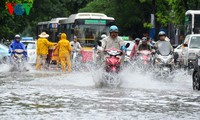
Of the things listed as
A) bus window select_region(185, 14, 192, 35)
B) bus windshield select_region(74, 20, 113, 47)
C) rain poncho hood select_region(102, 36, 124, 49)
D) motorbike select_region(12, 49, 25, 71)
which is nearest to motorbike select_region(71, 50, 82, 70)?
bus windshield select_region(74, 20, 113, 47)

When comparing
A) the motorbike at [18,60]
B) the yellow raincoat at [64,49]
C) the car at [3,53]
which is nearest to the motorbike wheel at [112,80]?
the yellow raincoat at [64,49]

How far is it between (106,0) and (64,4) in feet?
34.0

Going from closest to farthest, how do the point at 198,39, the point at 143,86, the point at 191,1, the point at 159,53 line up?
the point at 143,86
the point at 159,53
the point at 198,39
the point at 191,1

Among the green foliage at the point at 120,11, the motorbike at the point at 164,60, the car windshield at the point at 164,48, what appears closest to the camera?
the motorbike at the point at 164,60

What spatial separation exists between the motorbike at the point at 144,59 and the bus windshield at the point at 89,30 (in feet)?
40.2

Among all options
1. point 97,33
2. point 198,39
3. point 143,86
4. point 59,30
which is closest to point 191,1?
point 59,30

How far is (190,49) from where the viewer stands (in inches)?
1256

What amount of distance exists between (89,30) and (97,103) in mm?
24422

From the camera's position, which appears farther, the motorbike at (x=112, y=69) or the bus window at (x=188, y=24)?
the bus window at (x=188, y=24)

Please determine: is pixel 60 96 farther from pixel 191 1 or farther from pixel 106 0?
pixel 106 0

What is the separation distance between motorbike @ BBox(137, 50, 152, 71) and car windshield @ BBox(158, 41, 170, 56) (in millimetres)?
1148

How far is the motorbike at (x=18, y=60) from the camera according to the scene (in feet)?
101

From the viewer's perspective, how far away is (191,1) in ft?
161

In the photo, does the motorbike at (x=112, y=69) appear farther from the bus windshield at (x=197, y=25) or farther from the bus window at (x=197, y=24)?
the bus windshield at (x=197, y=25)
